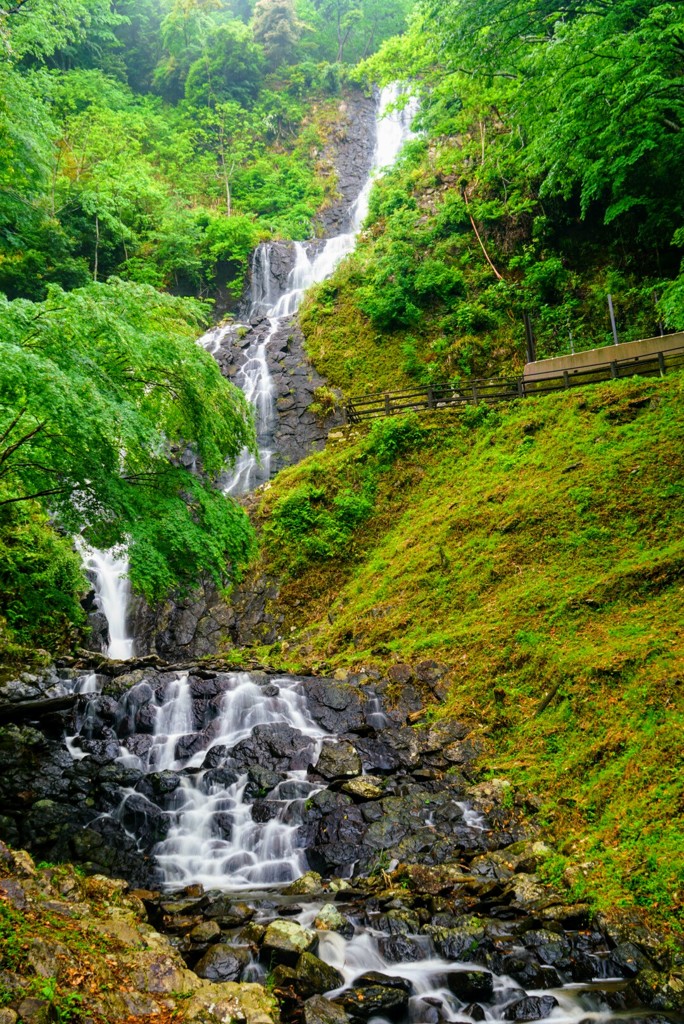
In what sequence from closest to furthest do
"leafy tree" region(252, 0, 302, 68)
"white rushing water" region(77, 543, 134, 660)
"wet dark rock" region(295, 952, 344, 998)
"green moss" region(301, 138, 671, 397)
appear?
"wet dark rock" region(295, 952, 344, 998)
"white rushing water" region(77, 543, 134, 660)
"green moss" region(301, 138, 671, 397)
"leafy tree" region(252, 0, 302, 68)

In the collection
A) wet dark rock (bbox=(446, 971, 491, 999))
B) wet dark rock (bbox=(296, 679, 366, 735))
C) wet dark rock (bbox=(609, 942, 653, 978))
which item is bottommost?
wet dark rock (bbox=(446, 971, 491, 999))

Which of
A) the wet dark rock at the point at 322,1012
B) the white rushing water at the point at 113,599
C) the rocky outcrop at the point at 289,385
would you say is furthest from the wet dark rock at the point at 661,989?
the rocky outcrop at the point at 289,385

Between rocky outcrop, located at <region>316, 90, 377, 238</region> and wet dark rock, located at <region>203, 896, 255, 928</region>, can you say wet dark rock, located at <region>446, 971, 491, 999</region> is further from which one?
rocky outcrop, located at <region>316, 90, 377, 238</region>

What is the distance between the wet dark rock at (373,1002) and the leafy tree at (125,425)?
12.4ft

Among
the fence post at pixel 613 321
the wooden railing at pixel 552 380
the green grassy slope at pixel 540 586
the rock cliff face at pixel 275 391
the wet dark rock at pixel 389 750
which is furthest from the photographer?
the fence post at pixel 613 321

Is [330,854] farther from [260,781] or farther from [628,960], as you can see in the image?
[628,960]

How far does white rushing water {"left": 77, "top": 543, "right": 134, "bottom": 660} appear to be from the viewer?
1482 centimetres

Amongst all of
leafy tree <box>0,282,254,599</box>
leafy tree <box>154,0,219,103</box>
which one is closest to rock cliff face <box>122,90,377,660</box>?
leafy tree <box>0,282,254,599</box>

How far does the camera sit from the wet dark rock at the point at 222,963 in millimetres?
4539

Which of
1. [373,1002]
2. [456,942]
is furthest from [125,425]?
[456,942]

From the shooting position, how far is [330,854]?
6.65 metres

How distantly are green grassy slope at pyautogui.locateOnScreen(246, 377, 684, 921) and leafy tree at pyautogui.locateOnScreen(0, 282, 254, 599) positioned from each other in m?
4.36

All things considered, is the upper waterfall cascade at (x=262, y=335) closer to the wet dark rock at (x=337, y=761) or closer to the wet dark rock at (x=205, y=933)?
the wet dark rock at (x=337, y=761)

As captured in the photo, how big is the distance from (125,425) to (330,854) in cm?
490
